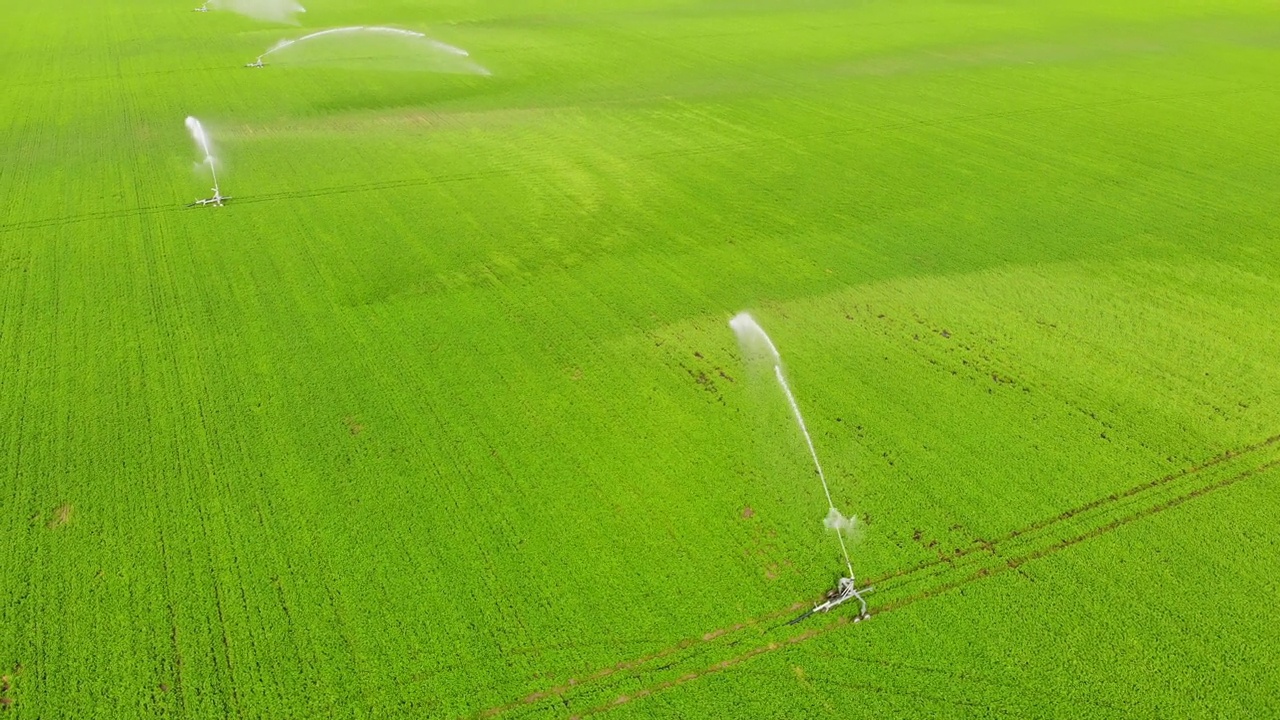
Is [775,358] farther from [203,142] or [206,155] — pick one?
[203,142]

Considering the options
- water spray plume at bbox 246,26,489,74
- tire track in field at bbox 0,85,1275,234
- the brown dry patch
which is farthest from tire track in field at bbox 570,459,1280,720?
water spray plume at bbox 246,26,489,74

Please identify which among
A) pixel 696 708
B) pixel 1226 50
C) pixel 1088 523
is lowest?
pixel 696 708

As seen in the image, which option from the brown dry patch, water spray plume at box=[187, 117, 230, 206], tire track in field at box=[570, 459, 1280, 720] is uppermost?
water spray plume at box=[187, 117, 230, 206]

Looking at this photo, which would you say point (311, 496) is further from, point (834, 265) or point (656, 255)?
point (834, 265)

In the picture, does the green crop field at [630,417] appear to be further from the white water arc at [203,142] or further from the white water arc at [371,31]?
the white water arc at [371,31]

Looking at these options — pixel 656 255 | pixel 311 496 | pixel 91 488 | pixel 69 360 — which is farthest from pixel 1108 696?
pixel 69 360

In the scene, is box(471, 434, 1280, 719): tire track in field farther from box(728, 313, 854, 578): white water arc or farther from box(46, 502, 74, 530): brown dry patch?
box(46, 502, 74, 530): brown dry patch
